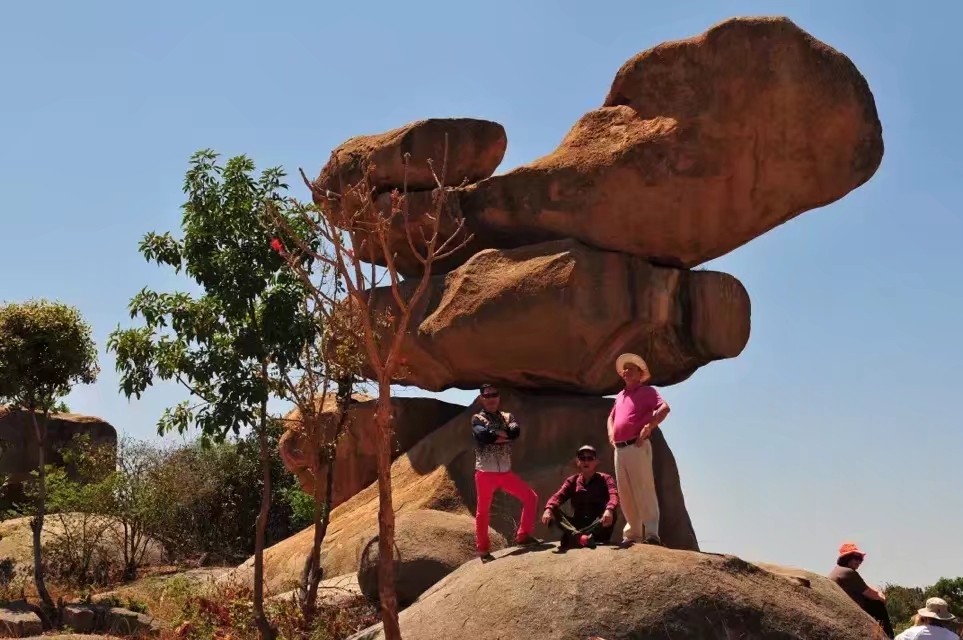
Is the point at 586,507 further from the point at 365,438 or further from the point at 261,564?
the point at 365,438

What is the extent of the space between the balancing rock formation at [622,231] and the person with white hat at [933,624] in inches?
316

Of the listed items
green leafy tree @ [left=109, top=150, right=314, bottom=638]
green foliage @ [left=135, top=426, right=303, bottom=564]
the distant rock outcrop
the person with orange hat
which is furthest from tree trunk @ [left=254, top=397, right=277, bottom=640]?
the distant rock outcrop

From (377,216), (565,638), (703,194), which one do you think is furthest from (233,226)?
(565,638)

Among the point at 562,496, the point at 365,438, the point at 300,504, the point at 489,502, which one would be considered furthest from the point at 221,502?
the point at 562,496

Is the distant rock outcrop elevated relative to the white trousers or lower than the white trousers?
elevated

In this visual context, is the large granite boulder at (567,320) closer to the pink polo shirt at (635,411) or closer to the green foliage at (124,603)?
the green foliage at (124,603)

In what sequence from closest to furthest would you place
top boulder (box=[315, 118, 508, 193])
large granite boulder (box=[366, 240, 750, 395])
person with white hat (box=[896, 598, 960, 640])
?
person with white hat (box=[896, 598, 960, 640]) → large granite boulder (box=[366, 240, 750, 395]) → top boulder (box=[315, 118, 508, 193])

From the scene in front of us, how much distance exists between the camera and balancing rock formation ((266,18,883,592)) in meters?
16.9

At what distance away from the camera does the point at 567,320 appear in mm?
16891

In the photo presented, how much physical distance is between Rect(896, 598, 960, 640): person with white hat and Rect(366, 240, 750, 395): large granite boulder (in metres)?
8.42

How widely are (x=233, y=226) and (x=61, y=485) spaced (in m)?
7.36

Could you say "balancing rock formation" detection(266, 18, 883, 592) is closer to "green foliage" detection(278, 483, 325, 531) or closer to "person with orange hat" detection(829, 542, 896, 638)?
"green foliage" detection(278, 483, 325, 531)

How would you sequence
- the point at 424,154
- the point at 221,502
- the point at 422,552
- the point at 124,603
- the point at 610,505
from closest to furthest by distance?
the point at 610,505 → the point at 422,552 → the point at 124,603 → the point at 424,154 → the point at 221,502

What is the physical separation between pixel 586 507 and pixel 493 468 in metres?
0.89
